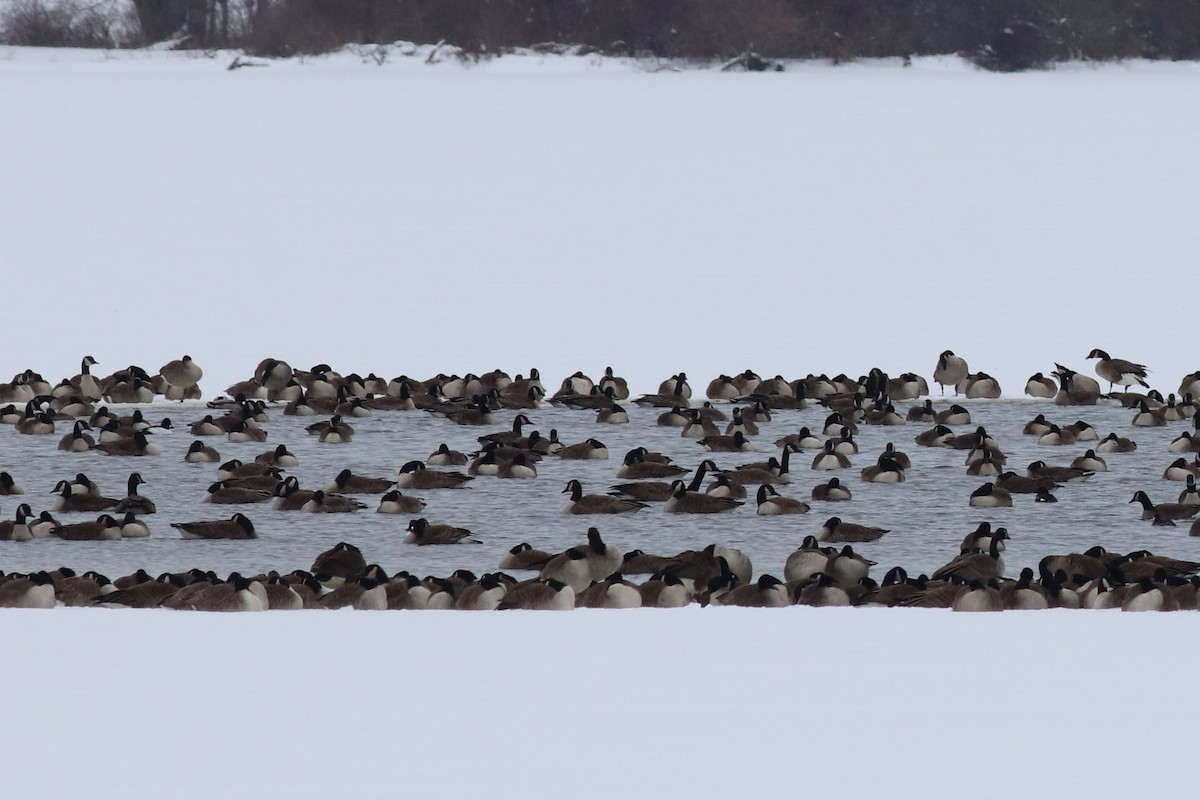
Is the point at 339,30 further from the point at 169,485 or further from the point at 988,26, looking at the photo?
the point at 169,485

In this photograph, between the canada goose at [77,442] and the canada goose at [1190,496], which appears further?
the canada goose at [77,442]

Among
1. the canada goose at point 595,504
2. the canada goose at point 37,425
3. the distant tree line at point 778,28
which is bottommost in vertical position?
the canada goose at point 37,425

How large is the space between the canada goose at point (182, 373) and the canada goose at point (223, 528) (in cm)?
792

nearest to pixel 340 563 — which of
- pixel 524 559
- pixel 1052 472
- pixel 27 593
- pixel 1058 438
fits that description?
pixel 524 559

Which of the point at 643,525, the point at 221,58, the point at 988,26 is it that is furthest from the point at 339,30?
the point at 643,525

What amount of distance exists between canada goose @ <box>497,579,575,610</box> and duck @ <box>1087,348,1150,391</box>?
12.2 meters

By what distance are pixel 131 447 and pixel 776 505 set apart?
20.9 feet

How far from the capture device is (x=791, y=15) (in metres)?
45.2

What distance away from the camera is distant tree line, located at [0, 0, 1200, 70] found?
4459 cm

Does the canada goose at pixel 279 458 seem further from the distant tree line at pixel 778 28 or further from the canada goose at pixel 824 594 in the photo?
the distant tree line at pixel 778 28

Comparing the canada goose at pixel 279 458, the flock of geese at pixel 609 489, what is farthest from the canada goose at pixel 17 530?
the canada goose at pixel 279 458

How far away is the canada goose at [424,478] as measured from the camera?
16.1m

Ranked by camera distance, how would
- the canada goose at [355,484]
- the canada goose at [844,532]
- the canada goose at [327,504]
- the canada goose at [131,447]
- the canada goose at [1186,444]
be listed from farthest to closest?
the canada goose at [1186,444]
the canada goose at [131,447]
the canada goose at [355,484]
the canada goose at [327,504]
the canada goose at [844,532]

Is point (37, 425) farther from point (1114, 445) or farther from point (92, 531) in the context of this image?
point (1114, 445)
